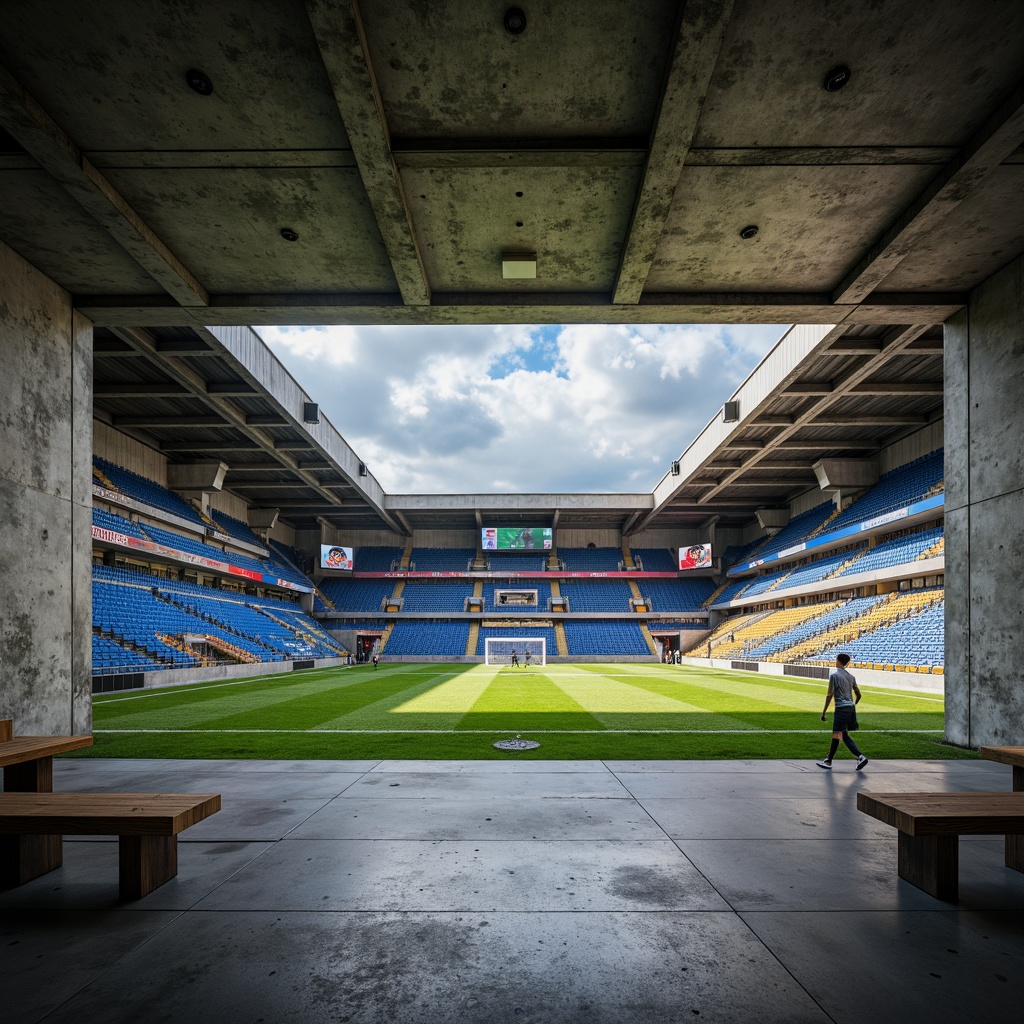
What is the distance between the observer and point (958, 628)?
9.72 m

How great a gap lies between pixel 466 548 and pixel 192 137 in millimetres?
46301

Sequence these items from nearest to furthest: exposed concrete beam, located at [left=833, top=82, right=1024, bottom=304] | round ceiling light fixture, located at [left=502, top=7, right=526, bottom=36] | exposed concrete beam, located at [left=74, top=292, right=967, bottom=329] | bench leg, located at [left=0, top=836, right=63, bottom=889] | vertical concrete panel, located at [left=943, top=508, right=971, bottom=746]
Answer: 1. bench leg, located at [left=0, top=836, right=63, bottom=889]
2. round ceiling light fixture, located at [left=502, top=7, right=526, bottom=36]
3. exposed concrete beam, located at [left=833, top=82, right=1024, bottom=304]
4. vertical concrete panel, located at [left=943, top=508, right=971, bottom=746]
5. exposed concrete beam, located at [left=74, top=292, right=967, bottom=329]

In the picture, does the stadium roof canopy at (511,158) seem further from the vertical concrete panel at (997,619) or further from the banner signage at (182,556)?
the banner signage at (182,556)

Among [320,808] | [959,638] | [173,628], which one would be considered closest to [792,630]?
[959,638]

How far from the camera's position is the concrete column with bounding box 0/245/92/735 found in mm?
8430

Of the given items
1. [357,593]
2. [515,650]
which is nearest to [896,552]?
[515,650]

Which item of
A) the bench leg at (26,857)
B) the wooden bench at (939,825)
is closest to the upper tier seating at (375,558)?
the bench leg at (26,857)

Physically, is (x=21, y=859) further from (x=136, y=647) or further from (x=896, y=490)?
(x=896, y=490)

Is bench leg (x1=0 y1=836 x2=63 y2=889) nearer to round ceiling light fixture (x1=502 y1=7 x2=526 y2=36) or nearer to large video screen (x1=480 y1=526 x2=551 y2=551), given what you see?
round ceiling light fixture (x1=502 y1=7 x2=526 y2=36)

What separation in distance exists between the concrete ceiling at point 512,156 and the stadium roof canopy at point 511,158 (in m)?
0.03

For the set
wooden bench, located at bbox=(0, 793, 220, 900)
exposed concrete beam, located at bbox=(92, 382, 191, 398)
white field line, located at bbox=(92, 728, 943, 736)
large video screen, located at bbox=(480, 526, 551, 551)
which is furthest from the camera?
large video screen, located at bbox=(480, 526, 551, 551)

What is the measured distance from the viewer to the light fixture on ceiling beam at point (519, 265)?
30.6ft

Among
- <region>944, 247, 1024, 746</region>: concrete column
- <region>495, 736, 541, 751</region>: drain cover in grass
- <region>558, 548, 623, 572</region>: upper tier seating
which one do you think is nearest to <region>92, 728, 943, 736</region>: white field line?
<region>495, 736, 541, 751</region>: drain cover in grass

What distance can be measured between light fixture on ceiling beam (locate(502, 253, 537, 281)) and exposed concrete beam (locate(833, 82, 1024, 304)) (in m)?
4.99
